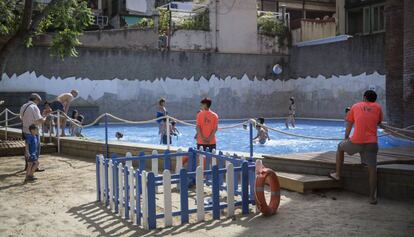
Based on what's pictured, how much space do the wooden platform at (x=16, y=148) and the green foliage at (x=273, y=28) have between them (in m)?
20.0

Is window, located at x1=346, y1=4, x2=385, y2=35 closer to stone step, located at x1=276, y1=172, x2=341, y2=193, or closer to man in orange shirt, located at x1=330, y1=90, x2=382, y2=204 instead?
stone step, located at x1=276, y1=172, x2=341, y2=193

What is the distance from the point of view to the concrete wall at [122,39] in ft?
88.2

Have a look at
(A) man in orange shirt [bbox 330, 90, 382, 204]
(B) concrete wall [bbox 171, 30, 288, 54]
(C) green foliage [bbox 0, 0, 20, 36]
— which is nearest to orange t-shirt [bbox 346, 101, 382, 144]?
(A) man in orange shirt [bbox 330, 90, 382, 204]

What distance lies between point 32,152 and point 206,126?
→ 3.76 metres

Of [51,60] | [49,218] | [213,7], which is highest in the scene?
[213,7]

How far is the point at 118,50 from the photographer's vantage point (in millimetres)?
27625

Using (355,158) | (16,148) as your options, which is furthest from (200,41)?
(355,158)

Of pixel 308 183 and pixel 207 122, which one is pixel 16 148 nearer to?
pixel 207 122

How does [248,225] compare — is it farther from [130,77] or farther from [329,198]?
[130,77]

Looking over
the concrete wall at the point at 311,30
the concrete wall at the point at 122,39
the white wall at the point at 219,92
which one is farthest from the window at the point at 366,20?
the concrete wall at the point at 122,39

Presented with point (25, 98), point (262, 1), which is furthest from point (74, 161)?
point (262, 1)

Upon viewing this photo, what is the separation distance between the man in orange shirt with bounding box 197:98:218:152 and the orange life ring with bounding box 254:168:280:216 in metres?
2.22

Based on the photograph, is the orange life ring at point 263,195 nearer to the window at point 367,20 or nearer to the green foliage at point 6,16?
the green foliage at point 6,16

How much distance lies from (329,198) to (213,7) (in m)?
24.4
